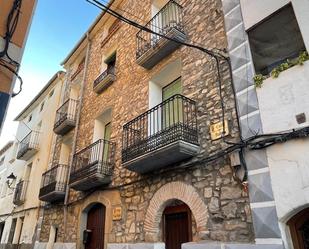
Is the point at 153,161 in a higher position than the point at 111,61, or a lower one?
lower

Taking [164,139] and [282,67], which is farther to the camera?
[164,139]

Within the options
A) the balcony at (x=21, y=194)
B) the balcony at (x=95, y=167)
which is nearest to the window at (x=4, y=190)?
the balcony at (x=21, y=194)

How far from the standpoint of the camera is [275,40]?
167 inches

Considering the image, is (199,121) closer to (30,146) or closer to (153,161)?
(153,161)

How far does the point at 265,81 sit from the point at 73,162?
6.44 meters

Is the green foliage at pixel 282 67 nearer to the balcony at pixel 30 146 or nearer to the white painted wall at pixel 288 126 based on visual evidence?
the white painted wall at pixel 288 126

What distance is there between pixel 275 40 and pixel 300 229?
9.03ft

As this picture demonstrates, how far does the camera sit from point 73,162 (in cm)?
853

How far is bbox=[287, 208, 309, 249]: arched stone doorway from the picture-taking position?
10.8ft

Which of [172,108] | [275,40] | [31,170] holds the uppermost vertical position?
[31,170]

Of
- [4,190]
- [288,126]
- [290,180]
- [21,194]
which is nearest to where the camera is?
[290,180]

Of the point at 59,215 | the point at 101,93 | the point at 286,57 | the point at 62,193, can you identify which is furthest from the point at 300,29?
the point at 59,215

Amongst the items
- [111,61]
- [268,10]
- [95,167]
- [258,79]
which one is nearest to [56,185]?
[95,167]

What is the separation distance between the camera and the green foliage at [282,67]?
141 inches
